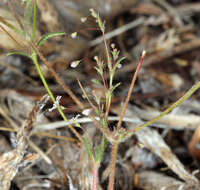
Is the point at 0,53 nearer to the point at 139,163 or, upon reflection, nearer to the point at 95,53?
the point at 95,53

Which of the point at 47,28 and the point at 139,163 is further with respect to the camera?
the point at 47,28

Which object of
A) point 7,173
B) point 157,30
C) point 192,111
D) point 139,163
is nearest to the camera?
point 7,173

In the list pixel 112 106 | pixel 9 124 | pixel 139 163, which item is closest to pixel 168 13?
pixel 112 106

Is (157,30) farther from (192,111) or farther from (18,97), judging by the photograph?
(18,97)

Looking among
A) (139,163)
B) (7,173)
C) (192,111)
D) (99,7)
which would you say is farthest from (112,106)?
(99,7)

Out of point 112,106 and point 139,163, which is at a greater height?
point 112,106

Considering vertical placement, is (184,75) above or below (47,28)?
below

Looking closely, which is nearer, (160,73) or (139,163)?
(139,163)

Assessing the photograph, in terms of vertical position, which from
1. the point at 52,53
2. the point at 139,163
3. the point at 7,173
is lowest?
the point at 139,163

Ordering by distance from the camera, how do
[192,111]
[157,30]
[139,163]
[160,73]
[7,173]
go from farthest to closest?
[157,30]
[160,73]
[192,111]
[139,163]
[7,173]
